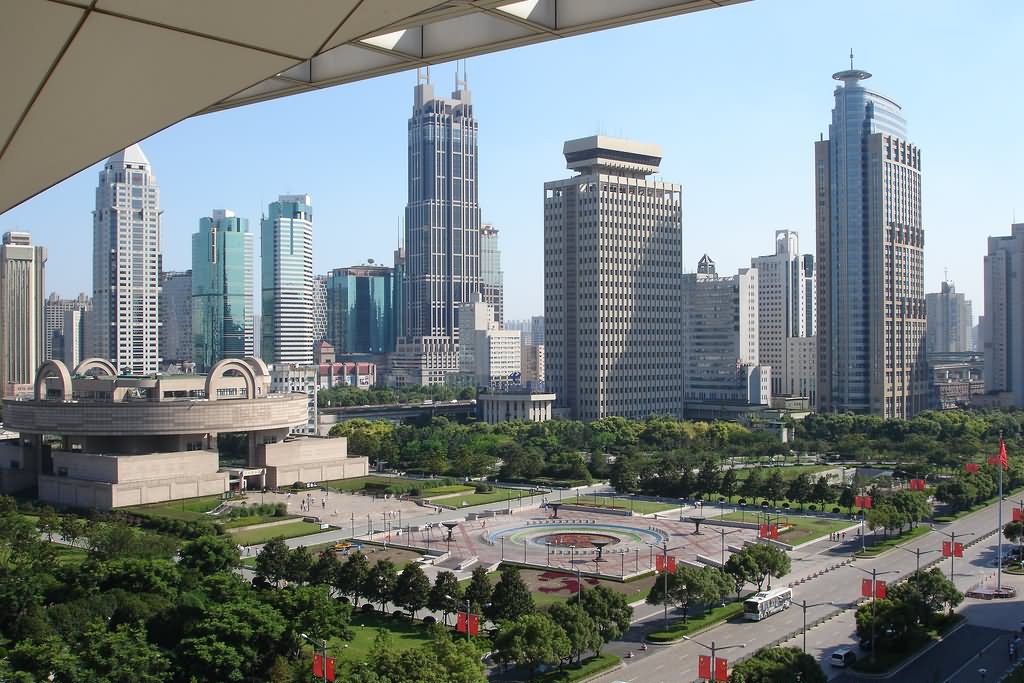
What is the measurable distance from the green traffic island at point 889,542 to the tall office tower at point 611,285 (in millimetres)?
36160

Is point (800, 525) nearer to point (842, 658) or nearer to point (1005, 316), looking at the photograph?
point (842, 658)

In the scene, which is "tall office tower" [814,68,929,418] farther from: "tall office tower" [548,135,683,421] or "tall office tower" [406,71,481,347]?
"tall office tower" [406,71,481,347]

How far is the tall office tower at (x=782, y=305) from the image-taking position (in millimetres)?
104000

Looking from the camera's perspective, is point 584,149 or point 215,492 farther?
point 584,149

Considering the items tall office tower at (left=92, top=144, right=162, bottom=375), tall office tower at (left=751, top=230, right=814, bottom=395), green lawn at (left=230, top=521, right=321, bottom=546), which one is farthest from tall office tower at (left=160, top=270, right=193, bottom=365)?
green lawn at (left=230, top=521, right=321, bottom=546)

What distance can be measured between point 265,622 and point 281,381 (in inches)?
2508

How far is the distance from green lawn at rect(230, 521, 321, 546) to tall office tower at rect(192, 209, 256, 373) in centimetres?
7596

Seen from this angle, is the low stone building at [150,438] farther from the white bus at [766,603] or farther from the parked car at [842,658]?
the parked car at [842,658]

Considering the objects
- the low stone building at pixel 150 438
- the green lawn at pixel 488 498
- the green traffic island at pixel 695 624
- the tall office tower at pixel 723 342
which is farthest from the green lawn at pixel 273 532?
the tall office tower at pixel 723 342

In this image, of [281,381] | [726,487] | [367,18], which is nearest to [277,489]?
[726,487]

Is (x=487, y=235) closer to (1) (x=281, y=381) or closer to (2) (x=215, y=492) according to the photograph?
(1) (x=281, y=381)

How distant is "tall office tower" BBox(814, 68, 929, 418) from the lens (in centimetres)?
7200

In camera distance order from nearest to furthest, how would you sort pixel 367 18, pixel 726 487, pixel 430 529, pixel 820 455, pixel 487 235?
pixel 367 18 < pixel 430 529 < pixel 726 487 < pixel 820 455 < pixel 487 235

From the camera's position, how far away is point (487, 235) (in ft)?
495
